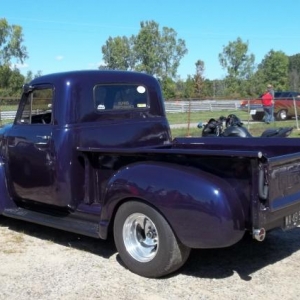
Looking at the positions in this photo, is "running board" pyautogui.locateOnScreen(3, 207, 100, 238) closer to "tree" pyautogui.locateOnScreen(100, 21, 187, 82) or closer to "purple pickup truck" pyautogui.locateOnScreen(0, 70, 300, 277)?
"purple pickup truck" pyautogui.locateOnScreen(0, 70, 300, 277)

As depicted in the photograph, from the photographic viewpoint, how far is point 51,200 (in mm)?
5371

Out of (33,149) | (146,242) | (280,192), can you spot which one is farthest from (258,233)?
(33,149)

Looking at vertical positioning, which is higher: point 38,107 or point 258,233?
point 38,107

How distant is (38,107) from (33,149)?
56cm

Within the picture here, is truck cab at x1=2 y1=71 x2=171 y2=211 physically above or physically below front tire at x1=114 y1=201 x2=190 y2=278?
above

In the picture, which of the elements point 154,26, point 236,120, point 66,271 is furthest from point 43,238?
point 154,26

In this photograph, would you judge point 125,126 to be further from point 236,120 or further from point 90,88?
point 236,120

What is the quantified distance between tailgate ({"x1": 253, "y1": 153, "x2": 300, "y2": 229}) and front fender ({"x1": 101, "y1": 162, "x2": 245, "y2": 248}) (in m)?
0.22

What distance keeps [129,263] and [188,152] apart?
3.96ft

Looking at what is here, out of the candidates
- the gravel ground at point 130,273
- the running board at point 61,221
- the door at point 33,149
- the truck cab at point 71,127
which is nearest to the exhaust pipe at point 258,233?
the gravel ground at point 130,273

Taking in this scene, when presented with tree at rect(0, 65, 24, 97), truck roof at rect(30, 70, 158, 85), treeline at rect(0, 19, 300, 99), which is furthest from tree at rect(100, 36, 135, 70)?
truck roof at rect(30, 70, 158, 85)

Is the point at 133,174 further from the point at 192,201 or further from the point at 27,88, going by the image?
the point at 27,88

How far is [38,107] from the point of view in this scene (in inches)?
227

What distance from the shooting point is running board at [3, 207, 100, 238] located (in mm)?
4910
